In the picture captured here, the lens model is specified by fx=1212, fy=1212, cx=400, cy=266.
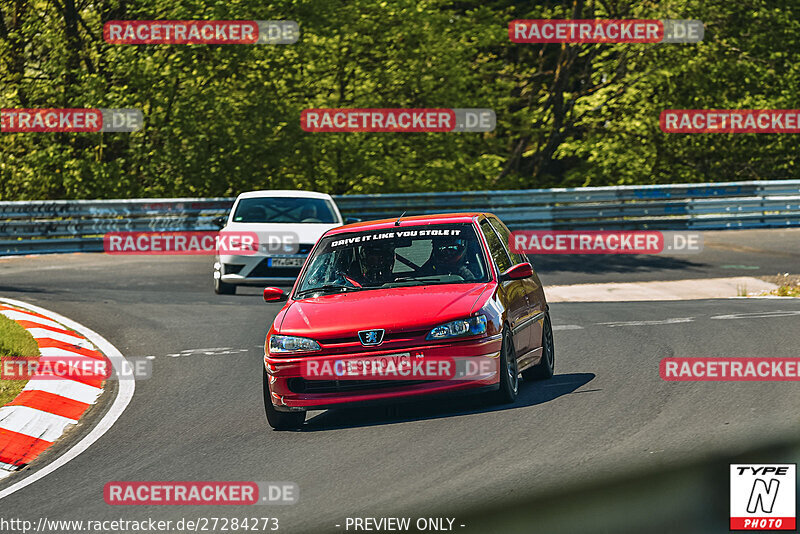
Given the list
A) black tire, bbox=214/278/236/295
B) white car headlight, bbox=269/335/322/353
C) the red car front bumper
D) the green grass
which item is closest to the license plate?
black tire, bbox=214/278/236/295

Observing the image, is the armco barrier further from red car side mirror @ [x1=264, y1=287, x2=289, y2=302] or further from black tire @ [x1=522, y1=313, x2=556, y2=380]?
red car side mirror @ [x1=264, y1=287, x2=289, y2=302]

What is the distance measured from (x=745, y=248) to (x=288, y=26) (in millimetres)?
11648

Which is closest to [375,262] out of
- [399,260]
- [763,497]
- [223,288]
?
[399,260]

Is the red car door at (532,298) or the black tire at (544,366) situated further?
the black tire at (544,366)

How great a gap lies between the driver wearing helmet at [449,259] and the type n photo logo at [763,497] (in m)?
3.58

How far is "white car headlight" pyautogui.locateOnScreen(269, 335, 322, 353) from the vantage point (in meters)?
9.10

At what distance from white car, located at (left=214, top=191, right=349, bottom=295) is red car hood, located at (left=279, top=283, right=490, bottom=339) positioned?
7.20 metres

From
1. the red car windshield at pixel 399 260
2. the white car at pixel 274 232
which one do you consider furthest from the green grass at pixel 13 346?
the white car at pixel 274 232

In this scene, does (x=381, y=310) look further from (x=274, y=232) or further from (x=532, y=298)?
(x=274, y=232)

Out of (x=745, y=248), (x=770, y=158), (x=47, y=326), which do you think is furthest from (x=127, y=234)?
(x=770, y=158)

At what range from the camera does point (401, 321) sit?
29.4ft

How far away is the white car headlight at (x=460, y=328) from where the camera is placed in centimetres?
895

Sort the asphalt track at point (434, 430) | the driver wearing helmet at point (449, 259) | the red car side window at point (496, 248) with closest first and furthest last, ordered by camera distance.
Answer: the asphalt track at point (434, 430), the driver wearing helmet at point (449, 259), the red car side window at point (496, 248)

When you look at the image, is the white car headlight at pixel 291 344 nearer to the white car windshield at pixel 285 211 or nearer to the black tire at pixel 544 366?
the black tire at pixel 544 366
